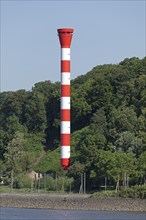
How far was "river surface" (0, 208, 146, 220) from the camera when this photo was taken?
201ft

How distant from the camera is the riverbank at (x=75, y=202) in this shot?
70.0 meters

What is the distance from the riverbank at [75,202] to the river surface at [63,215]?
1.67 metres

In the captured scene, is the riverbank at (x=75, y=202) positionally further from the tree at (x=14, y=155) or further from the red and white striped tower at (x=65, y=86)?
the red and white striped tower at (x=65, y=86)

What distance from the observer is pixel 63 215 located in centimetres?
6347

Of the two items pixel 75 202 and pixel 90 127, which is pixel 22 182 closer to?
pixel 90 127

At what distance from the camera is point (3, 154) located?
99062 millimetres

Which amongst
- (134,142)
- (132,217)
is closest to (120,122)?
(134,142)

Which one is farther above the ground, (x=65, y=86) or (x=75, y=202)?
(x=65, y=86)

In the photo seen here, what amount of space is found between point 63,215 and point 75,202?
739 cm

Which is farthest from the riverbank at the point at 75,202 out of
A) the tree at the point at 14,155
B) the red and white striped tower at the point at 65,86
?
the red and white striped tower at the point at 65,86

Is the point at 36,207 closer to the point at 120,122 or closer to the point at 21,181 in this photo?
the point at 21,181

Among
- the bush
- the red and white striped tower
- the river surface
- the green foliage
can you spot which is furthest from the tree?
the red and white striped tower

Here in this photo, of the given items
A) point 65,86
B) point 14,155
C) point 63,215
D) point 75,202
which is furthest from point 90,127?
point 65,86

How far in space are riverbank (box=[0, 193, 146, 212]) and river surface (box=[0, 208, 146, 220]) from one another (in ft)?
5.48
